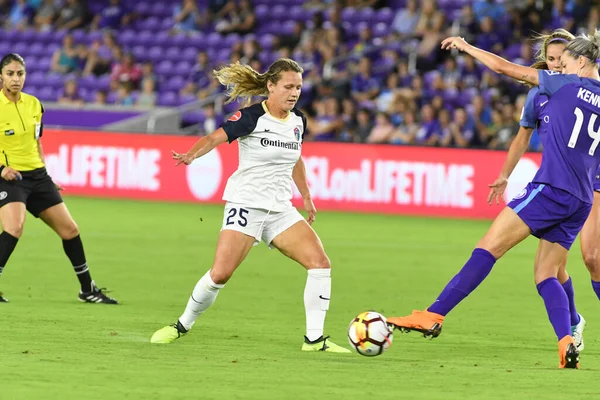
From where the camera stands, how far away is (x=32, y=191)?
977 centimetres

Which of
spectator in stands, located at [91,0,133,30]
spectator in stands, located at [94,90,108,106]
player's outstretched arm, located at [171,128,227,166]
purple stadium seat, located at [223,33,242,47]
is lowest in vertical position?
spectator in stands, located at [94,90,108,106]

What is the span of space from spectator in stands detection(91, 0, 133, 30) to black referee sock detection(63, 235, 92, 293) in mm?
18755

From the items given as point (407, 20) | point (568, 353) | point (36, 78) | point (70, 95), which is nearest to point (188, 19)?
point (70, 95)

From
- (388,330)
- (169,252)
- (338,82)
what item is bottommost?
(169,252)

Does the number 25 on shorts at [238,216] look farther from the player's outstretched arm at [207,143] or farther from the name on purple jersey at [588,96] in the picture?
the name on purple jersey at [588,96]

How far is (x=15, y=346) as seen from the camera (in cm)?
750

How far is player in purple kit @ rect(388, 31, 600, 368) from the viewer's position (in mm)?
7156

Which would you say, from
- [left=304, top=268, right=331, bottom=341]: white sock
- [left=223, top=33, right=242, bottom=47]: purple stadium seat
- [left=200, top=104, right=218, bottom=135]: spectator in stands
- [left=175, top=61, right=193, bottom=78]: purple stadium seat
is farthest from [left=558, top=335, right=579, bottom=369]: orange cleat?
[left=175, top=61, right=193, bottom=78]: purple stadium seat

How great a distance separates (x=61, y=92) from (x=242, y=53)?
15.6ft

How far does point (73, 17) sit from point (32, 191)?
1954 cm

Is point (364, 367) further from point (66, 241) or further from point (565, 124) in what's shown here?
point (66, 241)

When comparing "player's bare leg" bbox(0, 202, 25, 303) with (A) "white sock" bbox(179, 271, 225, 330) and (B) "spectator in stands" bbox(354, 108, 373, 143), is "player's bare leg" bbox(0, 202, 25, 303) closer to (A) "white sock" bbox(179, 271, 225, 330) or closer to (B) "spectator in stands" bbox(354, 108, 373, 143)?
(A) "white sock" bbox(179, 271, 225, 330)

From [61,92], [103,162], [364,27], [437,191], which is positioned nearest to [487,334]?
[437,191]

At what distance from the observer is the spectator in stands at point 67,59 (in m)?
27.1
